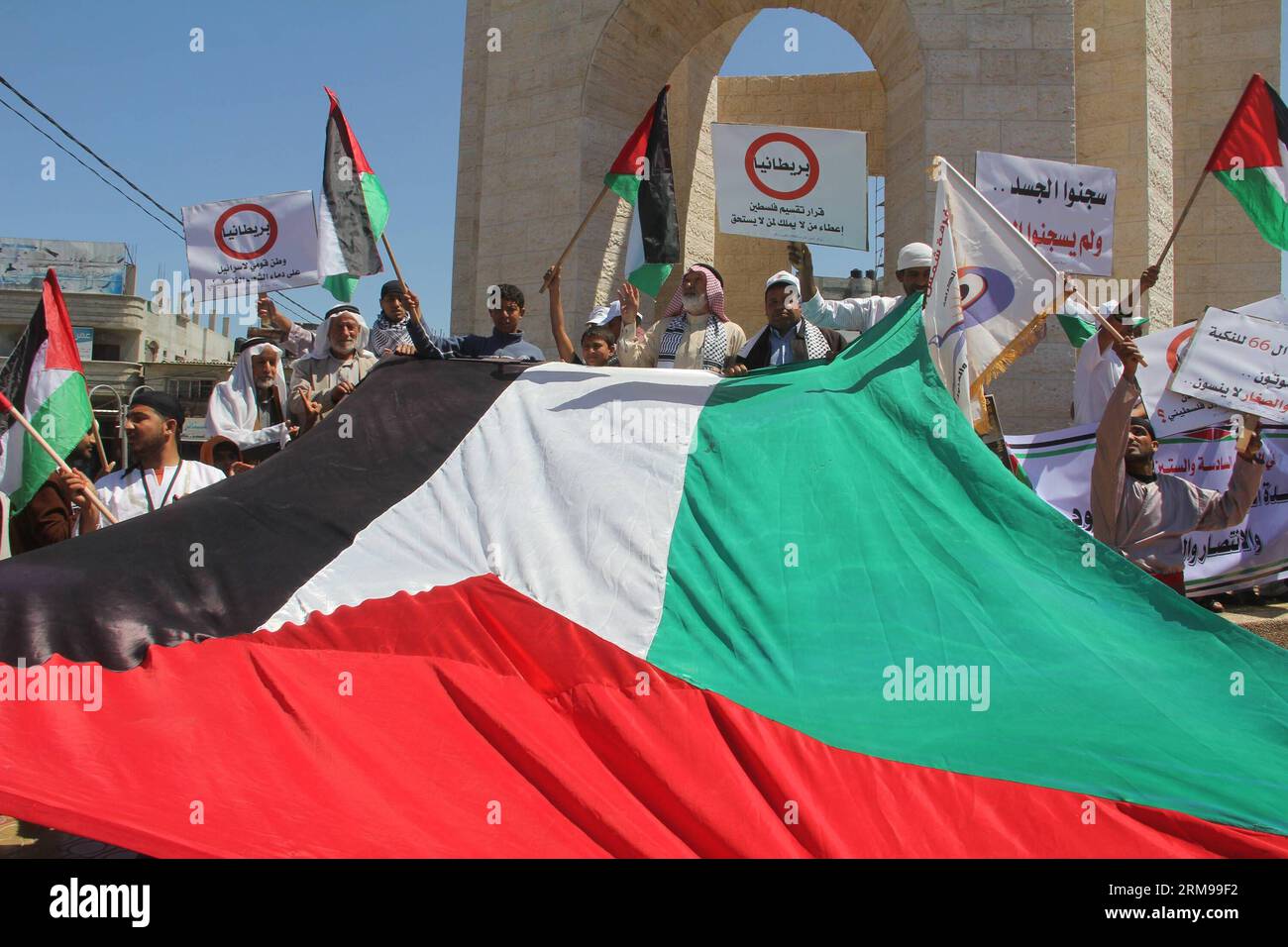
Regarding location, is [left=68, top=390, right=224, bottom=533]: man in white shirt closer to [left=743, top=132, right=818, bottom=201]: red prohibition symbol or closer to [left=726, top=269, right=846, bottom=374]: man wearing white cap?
[left=726, top=269, right=846, bottom=374]: man wearing white cap

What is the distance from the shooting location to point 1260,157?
229 inches

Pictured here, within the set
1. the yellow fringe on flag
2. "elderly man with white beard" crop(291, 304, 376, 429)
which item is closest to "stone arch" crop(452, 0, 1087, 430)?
"elderly man with white beard" crop(291, 304, 376, 429)

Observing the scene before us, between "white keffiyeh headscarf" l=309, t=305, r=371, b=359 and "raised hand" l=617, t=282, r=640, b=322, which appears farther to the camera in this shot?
"raised hand" l=617, t=282, r=640, b=322

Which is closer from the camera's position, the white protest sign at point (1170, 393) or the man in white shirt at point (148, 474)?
the man in white shirt at point (148, 474)

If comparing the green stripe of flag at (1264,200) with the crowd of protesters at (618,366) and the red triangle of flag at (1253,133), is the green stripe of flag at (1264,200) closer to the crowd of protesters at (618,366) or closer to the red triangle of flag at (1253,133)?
the red triangle of flag at (1253,133)

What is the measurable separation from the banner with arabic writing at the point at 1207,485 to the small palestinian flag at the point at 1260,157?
4.97 feet

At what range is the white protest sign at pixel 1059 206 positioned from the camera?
700 cm

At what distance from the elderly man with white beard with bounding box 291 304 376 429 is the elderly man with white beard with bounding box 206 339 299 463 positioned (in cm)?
14

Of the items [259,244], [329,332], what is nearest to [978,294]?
[329,332]

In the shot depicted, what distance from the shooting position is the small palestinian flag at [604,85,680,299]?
20.1 ft

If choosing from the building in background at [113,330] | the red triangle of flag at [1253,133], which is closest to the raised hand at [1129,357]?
the red triangle of flag at [1253,133]

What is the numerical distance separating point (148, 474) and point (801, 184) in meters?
4.27

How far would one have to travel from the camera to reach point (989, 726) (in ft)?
9.50
